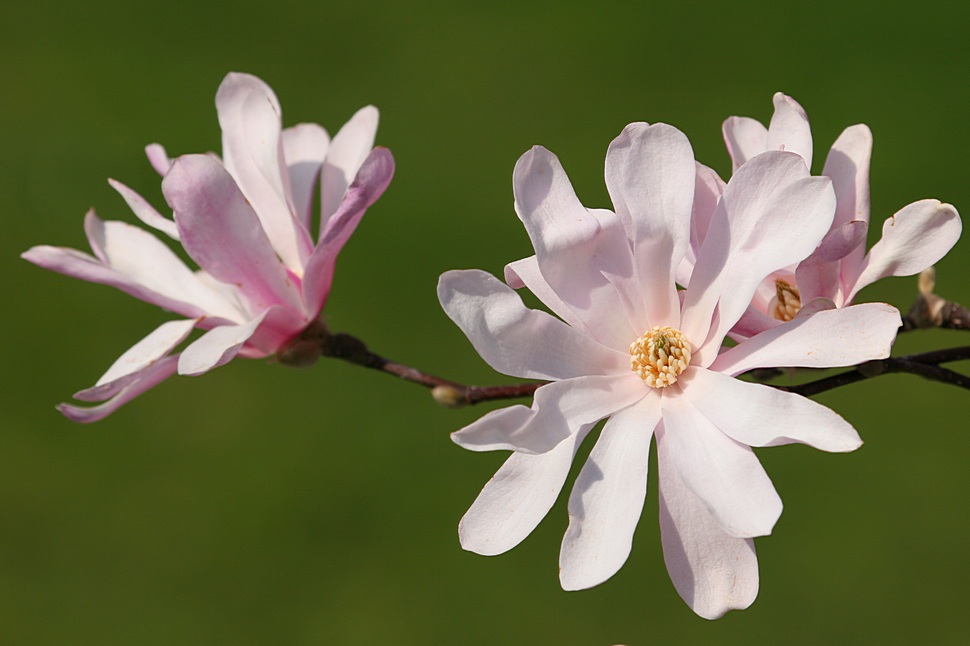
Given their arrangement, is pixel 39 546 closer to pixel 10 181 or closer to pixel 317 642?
pixel 317 642

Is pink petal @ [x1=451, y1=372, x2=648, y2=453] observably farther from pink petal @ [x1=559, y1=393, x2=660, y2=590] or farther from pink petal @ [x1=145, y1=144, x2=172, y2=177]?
pink petal @ [x1=145, y1=144, x2=172, y2=177]

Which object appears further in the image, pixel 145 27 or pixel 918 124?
pixel 145 27

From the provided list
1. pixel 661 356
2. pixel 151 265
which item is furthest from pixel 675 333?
pixel 151 265

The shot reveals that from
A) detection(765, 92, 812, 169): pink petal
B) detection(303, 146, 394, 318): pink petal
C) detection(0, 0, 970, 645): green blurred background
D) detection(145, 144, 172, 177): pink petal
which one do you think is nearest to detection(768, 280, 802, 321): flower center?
detection(765, 92, 812, 169): pink petal

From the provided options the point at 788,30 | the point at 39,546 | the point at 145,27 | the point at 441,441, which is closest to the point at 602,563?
the point at 441,441

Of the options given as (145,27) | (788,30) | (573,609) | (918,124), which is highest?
(145,27)

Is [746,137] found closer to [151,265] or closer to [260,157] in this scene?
[260,157]

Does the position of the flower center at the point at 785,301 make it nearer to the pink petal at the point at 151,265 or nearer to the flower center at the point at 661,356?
the flower center at the point at 661,356

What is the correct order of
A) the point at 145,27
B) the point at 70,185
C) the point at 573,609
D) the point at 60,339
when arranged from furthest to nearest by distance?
the point at 145,27 → the point at 70,185 → the point at 60,339 → the point at 573,609
